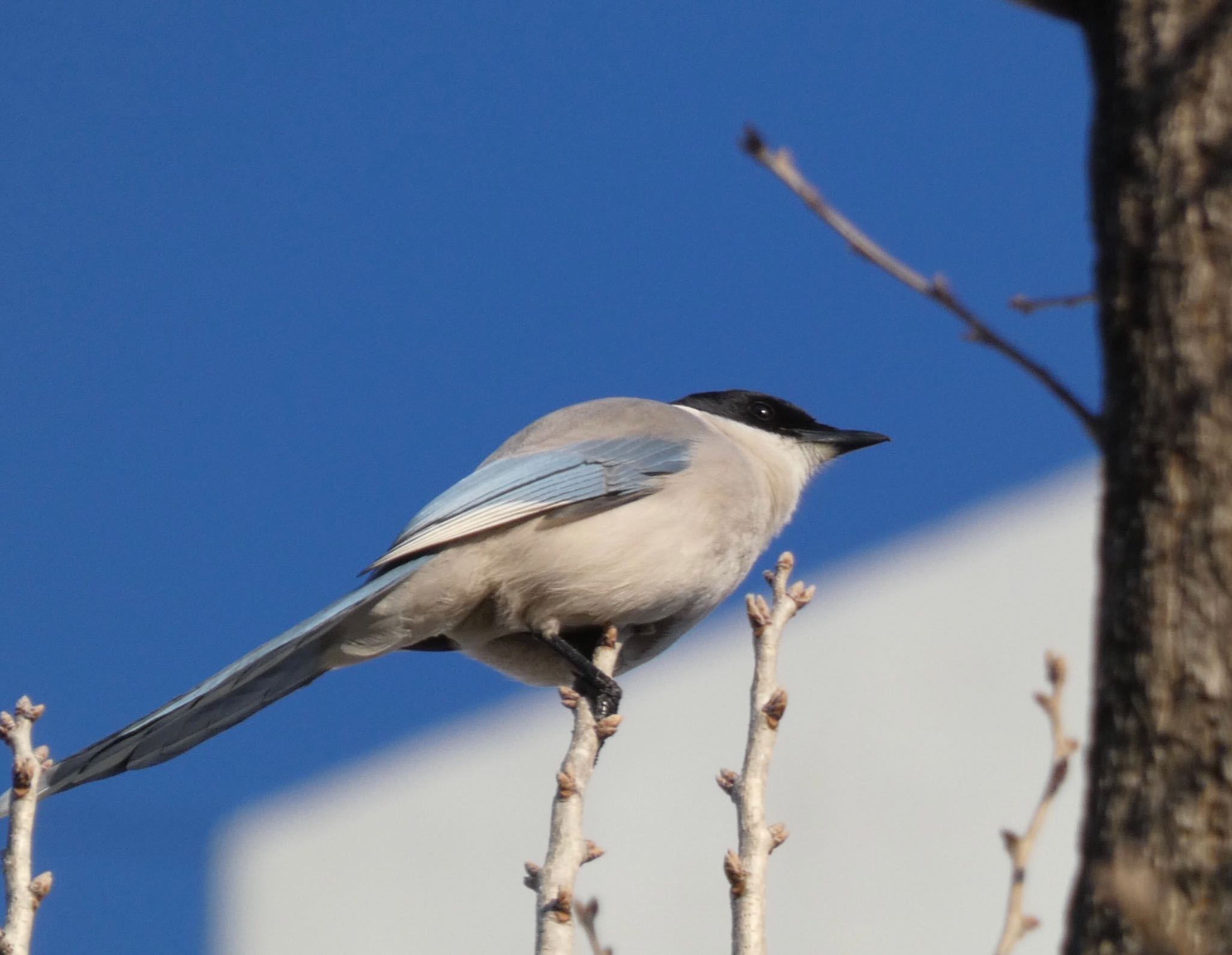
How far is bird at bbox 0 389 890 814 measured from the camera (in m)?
3.21

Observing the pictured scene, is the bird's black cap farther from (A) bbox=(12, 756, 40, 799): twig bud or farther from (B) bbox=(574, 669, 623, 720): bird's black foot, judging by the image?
(A) bbox=(12, 756, 40, 799): twig bud

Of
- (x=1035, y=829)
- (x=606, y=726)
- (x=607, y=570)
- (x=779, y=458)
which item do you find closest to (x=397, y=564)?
(x=607, y=570)

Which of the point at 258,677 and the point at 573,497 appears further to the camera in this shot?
the point at 573,497

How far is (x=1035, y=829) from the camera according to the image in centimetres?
179

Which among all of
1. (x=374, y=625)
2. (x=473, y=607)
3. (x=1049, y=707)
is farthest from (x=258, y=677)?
(x=1049, y=707)

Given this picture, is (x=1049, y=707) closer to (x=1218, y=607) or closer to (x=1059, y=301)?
(x=1059, y=301)

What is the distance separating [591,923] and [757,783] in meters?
0.34

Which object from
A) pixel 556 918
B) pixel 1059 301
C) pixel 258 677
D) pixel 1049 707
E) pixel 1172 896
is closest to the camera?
pixel 1172 896

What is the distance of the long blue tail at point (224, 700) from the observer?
2842 millimetres

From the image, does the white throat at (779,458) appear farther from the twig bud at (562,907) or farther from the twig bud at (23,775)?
the twig bud at (23,775)

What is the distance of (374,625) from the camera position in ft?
10.8

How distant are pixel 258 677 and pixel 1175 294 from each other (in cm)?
236

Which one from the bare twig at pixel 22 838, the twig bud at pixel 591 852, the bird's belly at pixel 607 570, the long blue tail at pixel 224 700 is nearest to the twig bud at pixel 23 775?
the bare twig at pixel 22 838

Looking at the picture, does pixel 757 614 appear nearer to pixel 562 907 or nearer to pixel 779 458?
pixel 562 907
